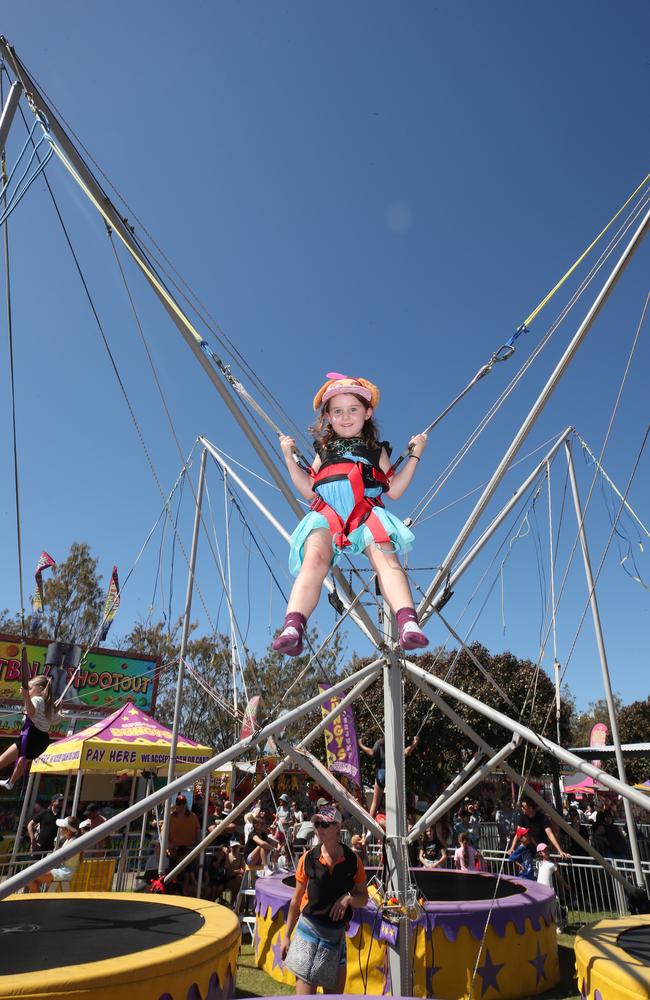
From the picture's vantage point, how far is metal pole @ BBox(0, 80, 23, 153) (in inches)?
134

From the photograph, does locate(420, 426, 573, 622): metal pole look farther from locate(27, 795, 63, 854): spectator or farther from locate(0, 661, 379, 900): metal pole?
locate(27, 795, 63, 854): spectator

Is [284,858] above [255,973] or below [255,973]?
above

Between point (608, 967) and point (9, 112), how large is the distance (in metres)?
5.98

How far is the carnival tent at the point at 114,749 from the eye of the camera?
12.2m

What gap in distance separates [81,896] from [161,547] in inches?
173

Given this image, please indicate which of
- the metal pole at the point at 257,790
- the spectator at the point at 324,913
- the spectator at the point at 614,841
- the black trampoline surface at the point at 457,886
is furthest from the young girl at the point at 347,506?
the spectator at the point at 614,841

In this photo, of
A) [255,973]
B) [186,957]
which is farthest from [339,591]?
[255,973]

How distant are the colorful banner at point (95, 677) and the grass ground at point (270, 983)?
13724mm

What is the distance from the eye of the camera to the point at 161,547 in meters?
9.14

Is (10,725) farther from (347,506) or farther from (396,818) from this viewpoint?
(347,506)

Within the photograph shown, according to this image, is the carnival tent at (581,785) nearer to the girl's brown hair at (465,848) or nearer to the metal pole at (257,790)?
the girl's brown hair at (465,848)

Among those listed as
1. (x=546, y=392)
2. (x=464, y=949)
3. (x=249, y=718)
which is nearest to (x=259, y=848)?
(x=464, y=949)

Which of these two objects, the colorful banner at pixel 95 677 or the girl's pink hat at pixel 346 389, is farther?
the colorful banner at pixel 95 677

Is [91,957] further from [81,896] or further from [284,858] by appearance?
[284,858]
